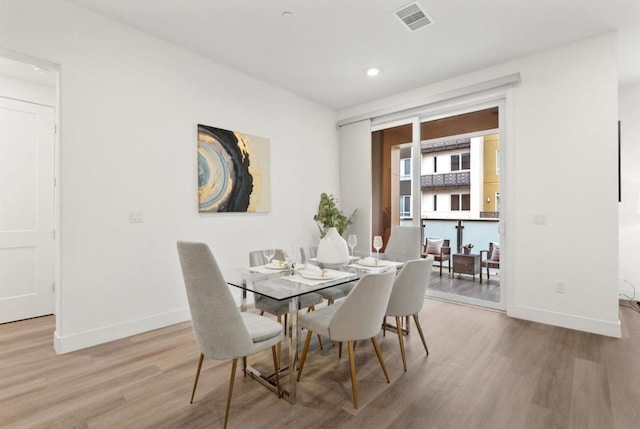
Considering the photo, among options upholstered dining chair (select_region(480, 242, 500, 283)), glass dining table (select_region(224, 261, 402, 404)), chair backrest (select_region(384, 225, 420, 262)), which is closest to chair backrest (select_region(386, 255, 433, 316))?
glass dining table (select_region(224, 261, 402, 404))

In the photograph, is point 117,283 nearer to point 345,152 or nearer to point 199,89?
point 199,89

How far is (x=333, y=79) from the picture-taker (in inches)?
157

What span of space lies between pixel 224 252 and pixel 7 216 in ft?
7.28

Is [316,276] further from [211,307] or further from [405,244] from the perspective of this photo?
[405,244]

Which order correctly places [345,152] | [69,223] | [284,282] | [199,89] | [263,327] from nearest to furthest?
[263,327] < [284,282] < [69,223] < [199,89] < [345,152]

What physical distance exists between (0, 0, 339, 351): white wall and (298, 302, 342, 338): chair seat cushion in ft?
5.79

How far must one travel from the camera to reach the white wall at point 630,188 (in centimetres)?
400

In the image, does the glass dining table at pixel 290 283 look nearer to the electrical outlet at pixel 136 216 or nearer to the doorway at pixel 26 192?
the electrical outlet at pixel 136 216

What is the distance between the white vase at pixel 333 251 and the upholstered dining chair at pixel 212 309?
3.40 ft

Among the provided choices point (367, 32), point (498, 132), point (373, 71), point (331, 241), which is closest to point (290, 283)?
point (331, 241)

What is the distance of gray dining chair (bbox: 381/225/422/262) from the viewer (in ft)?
10.9

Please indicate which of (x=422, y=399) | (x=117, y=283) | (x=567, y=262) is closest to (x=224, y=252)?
(x=117, y=283)

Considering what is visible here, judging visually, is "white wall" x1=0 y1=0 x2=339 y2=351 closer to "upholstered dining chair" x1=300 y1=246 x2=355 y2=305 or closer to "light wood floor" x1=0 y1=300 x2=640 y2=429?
"light wood floor" x1=0 y1=300 x2=640 y2=429

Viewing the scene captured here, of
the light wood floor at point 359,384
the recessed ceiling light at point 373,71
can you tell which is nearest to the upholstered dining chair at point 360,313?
the light wood floor at point 359,384
